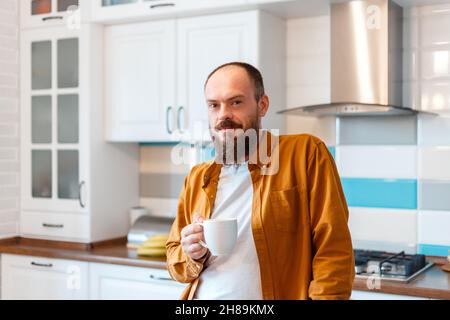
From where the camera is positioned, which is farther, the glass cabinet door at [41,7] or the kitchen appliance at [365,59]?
the glass cabinet door at [41,7]

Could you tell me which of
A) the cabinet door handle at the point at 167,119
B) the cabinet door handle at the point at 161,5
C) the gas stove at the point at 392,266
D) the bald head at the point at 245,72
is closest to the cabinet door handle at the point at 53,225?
the cabinet door handle at the point at 167,119

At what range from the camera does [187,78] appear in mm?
3154

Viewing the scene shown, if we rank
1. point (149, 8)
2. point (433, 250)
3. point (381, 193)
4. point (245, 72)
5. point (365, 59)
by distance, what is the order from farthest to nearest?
1. point (149, 8)
2. point (381, 193)
3. point (433, 250)
4. point (365, 59)
5. point (245, 72)

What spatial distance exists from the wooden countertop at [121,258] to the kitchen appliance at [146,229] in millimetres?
60

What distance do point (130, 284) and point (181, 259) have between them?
1.41 m

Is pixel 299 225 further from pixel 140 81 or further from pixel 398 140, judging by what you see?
pixel 140 81

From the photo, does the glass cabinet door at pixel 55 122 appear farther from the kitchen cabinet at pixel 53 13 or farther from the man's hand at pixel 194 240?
the man's hand at pixel 194 240

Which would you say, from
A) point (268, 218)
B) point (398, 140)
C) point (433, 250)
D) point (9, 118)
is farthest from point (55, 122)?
point (268, 218)

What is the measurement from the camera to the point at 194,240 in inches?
63.0

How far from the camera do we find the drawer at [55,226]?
11.1ft

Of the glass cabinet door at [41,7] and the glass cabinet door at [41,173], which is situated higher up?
the glass cabinet door at [41,7]

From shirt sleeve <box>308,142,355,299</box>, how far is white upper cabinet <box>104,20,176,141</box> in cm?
165

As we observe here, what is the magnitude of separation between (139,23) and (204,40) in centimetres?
41

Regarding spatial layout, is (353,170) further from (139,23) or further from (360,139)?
(139,23)
